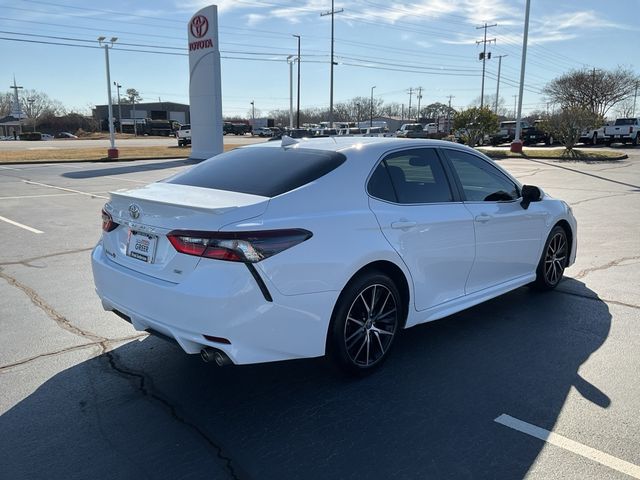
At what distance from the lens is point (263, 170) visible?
3.86 meters

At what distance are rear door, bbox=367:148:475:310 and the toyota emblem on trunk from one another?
1.55m

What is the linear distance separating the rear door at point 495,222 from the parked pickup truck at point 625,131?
41.6 meters

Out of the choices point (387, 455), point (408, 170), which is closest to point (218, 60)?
point (408, 170)

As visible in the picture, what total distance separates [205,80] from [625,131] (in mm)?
31909

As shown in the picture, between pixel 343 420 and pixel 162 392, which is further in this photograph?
→ pixel 162 392

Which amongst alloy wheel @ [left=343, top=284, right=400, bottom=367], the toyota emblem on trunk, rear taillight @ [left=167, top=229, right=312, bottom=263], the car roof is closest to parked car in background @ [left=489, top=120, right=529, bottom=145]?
the car roof

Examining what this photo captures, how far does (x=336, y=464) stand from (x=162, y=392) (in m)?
1.36

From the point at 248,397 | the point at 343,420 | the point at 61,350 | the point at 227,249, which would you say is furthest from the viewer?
the point at 61,350

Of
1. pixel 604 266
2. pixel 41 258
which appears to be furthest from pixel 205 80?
pixel 604 266

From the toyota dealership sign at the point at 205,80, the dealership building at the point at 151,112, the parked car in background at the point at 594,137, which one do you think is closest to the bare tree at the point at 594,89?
the parked car in background at the point at 594,137

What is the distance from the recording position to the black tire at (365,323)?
136 inches

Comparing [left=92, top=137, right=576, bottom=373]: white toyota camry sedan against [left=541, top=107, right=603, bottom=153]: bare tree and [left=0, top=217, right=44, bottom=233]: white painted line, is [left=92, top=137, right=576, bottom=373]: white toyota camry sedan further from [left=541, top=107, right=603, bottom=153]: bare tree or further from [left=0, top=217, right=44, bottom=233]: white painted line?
[left=541, top=107, right=603, bottom=153]: bare tree

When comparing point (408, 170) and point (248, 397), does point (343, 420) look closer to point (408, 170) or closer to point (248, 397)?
point (248, 397)

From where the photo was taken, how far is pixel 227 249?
2994 mm
